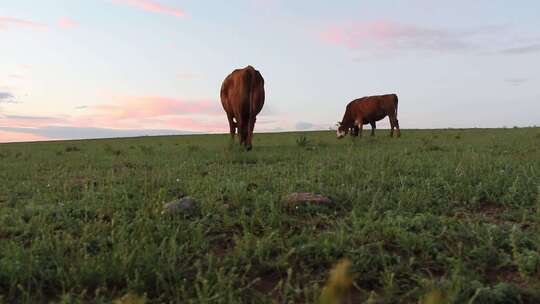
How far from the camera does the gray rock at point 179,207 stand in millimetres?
4211

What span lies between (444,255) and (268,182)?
302 centimetres

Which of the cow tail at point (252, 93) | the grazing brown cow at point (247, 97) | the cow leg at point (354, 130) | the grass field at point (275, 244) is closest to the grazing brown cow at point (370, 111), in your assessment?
the cow leg at point (354, 130)

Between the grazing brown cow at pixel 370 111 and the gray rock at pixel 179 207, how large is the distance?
20695 millimetres

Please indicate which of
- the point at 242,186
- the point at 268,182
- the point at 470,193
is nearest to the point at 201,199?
the point at 242,186

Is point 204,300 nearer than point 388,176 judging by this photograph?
Yes

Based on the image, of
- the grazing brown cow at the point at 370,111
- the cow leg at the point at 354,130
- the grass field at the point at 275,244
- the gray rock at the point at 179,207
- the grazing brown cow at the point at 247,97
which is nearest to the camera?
the grass field at the point at 275,244

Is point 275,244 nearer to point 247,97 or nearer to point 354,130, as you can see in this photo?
point 247,97

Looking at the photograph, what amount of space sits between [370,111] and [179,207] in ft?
70.8

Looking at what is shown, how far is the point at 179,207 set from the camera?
4.32 meters

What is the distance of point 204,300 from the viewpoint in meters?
2.59

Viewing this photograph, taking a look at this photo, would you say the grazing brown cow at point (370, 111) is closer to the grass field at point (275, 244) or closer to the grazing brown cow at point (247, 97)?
the grazing brown cow at point (247, 97)

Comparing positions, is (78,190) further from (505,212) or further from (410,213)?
(505,212)

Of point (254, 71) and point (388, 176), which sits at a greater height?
point (254, 71)

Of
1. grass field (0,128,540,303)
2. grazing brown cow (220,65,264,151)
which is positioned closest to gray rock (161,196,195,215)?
grass field (0,128,540,303)
